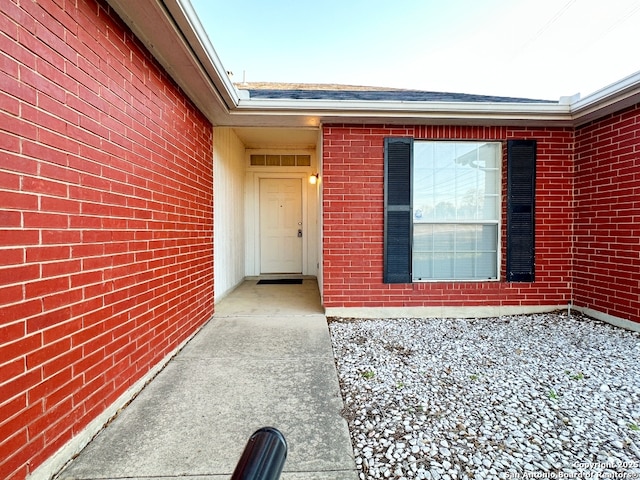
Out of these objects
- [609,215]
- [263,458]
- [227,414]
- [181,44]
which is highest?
[181,44]

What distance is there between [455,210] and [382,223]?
96cm

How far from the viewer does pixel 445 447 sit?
1.39 m

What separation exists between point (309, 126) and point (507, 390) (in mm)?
3333

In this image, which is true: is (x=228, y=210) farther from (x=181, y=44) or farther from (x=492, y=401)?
(x=492, y=401)

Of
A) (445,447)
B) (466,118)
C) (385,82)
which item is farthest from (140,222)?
(385,82)

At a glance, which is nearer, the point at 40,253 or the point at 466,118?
the point at 40,253

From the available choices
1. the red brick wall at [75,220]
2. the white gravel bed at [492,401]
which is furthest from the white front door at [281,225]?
the red brick wall at [75,220]

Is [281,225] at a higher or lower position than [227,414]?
higher

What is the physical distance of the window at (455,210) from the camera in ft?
11.5

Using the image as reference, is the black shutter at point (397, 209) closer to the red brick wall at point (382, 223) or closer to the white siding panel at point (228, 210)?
the red brick wall at point (382, 223)

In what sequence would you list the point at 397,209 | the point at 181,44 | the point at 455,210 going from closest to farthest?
the point at 181,44 → the point at 397,209 → the point at 455,210

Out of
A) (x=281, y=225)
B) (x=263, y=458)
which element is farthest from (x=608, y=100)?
(x=281, y=225)

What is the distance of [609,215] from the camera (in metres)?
3.19

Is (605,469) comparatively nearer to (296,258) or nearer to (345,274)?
(345,274)
